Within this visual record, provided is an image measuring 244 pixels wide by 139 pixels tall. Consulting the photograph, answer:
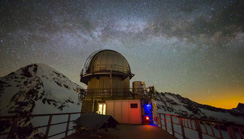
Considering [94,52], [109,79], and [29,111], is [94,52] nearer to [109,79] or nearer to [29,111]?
[109,79]

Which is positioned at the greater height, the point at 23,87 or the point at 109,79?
the point at 23,87

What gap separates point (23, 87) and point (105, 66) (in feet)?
310

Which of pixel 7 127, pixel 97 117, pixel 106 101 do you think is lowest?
pixel 7 127

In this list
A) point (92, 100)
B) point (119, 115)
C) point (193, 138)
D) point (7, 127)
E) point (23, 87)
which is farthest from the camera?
point (23, 87)

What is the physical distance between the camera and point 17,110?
53.8m

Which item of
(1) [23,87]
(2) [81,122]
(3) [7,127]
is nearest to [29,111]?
(3) [7,127]

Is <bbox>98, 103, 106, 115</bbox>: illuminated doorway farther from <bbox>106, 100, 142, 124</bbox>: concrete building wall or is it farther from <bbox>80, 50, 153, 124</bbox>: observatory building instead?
<bbox>106, 100, 142, 124</bbox>: concrete building wall

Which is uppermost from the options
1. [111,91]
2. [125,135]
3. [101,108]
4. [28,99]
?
[111,91]

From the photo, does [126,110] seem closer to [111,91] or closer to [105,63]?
[111,91]

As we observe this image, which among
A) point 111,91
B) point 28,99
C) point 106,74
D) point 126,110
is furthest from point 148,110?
Result: point 28,99

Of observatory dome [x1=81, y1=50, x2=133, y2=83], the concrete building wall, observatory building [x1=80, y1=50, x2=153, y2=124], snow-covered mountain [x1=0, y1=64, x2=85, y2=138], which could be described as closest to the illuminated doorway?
observatory building [x1=80, y1=50, x2=153, y2=124]

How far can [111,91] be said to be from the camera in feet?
45.0

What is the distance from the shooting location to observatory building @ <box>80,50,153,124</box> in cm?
1073

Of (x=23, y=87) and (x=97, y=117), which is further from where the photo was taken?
(x=23, y=87)
